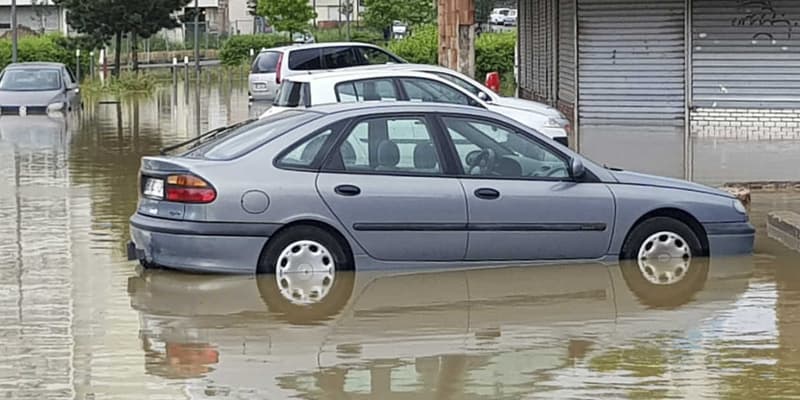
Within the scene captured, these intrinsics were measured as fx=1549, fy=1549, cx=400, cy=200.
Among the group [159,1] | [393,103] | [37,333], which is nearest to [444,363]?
[37,333]

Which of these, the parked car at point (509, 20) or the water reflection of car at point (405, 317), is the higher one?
the parked car at point (509, 20)

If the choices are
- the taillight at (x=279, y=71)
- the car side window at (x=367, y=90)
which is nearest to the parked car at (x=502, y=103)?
the car side window at (x=367, y=90)

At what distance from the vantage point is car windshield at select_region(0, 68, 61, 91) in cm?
3294

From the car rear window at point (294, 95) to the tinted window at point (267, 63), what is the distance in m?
13.1

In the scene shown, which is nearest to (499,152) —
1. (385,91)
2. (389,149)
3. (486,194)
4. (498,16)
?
(486,194)

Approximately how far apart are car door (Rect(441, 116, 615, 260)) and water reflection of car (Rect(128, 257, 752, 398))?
201 mm

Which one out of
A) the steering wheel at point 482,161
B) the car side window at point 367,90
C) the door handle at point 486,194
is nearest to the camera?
the door handle at point 486,194

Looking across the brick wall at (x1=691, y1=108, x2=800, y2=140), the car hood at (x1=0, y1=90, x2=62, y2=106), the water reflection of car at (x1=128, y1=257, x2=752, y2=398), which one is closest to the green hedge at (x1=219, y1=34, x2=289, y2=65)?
the car hood at (x1=0, y1=90, x2=62, y2=106)

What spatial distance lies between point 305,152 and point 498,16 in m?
72.8

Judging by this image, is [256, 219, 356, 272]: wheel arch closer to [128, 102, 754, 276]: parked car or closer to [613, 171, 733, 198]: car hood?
[128, 102, 754, 276]: parked car

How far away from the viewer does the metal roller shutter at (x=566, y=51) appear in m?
27.5

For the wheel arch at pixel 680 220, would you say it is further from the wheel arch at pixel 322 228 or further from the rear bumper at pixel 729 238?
the wheel arch at pixel 322 228

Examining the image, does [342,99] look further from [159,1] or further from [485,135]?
[159,1]

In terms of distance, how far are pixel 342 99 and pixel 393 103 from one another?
7656 millimetres
